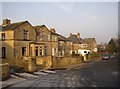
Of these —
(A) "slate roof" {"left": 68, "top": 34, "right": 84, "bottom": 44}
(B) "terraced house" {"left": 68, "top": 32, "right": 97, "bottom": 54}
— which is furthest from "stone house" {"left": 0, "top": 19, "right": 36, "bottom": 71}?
(A) "slate roof" {"left": 68, "top": 34, "right": 84, "bottom": 44}

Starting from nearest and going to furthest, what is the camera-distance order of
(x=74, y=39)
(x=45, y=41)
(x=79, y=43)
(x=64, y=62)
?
(x=64, y=62) → (x=45, y=41) → (x=79, y=43) → (x=74, y=39)

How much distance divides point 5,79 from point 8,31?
2157cm

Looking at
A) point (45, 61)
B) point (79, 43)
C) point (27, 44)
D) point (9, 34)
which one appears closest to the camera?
point (45, 61)

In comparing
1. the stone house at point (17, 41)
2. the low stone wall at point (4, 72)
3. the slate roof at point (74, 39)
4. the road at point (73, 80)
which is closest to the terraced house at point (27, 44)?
the stone house at point (17, 41)

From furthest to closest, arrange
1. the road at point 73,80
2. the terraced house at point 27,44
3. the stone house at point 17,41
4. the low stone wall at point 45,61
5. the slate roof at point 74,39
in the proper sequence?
the slate roof at point 74,39 → the stone house at point 17,41 → the terraced house at point 27,44 → the low stone wall at point 45,61 → the road at point 73,80

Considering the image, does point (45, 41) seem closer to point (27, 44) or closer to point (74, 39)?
point (27, 44)

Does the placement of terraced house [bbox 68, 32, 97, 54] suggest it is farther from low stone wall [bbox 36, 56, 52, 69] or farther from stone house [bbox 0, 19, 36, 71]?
low stone wall [bbox 36, 56, 52, 69]

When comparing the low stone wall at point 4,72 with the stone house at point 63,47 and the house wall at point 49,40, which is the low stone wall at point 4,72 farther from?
the stone house at point 63,47

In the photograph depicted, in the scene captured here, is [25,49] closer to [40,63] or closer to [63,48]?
[40,63]

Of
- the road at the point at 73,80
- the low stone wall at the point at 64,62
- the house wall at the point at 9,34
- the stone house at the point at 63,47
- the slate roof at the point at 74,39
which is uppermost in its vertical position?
the slate roof at the point at 74,39

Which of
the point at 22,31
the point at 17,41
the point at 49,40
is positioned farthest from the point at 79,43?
the point at 17,41

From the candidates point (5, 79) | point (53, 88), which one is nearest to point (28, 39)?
point (5, 79)

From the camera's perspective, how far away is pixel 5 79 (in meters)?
17.2

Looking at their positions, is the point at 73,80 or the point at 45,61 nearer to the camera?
the point at 73,80
